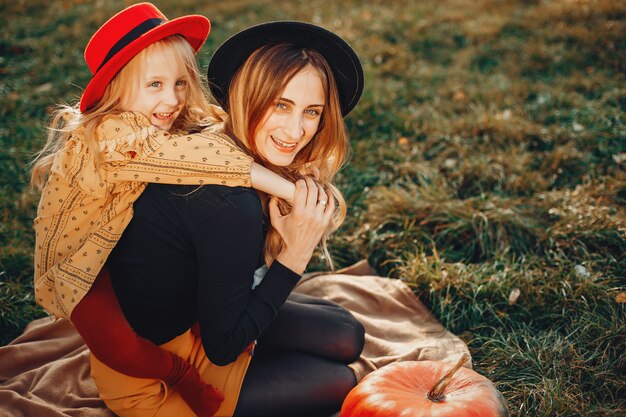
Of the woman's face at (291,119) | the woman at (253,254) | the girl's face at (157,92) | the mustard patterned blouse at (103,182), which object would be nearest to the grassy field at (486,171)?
the girl's face at (157,92)

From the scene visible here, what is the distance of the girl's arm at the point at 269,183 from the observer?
7.08 ft

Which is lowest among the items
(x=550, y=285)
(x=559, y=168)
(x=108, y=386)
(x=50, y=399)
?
(x=50, y=399)

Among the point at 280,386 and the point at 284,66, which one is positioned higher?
the point at 284,66

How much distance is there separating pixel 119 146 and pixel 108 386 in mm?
1031

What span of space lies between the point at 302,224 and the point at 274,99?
54 cm

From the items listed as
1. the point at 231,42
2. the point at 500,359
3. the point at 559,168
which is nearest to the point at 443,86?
the point at 559,168

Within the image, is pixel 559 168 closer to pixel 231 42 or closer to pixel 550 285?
pixel 550 285

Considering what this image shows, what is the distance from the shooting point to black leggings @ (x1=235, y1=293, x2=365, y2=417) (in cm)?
242

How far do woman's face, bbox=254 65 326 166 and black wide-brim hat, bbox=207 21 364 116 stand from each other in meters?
0.13

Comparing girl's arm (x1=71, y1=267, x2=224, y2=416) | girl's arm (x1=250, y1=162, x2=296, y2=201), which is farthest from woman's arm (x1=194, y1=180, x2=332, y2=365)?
girl's arm (x1=71, y1=267, x2=224, y2=416)

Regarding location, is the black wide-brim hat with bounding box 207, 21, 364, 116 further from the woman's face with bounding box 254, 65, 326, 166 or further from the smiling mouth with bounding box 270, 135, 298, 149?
the smiling mouth with bounding box 270, 135, 298, 149

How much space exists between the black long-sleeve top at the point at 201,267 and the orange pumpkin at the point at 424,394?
50cm

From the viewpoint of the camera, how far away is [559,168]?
438 centimetres

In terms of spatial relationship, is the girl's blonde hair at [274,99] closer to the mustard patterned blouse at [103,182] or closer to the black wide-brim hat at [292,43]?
the black wide-brim hat at [292,43]
